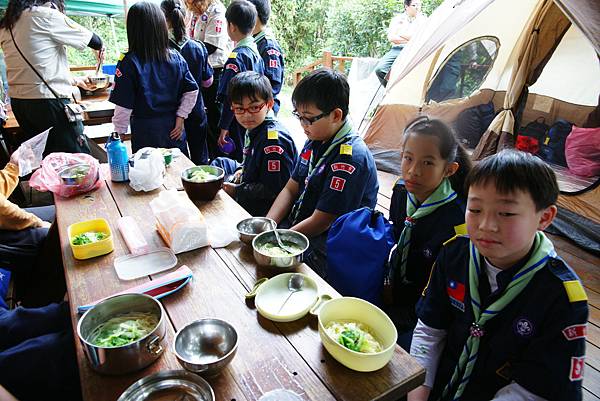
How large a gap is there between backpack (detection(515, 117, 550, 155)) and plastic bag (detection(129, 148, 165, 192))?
3.78 metres

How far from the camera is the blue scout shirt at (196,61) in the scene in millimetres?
3801

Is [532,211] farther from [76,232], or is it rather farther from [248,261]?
[76,232]

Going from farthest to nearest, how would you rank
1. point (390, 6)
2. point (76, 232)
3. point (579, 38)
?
point (390, 6) → point (579, 38) → point (76, 232)

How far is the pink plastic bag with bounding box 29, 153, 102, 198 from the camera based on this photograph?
201 centimetres

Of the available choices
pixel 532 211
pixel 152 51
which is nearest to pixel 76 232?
pixel 532 211

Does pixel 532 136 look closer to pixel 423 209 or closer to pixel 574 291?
pixel 423 209

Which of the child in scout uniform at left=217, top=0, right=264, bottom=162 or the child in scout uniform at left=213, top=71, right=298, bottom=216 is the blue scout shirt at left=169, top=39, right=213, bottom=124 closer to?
the child in scout uniform at left=217, top=0, right=264, bottom=162

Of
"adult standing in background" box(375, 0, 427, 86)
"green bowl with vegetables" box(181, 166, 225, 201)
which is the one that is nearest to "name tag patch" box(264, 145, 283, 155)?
"green bowl with vegetables" box(181, 166, 225, 201)

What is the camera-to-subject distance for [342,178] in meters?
1.98

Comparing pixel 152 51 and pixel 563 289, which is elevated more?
pixel 152 51

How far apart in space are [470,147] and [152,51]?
3.92 metres

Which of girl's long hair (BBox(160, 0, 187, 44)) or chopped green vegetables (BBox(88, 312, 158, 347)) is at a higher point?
girl's long hair (BBox(160, 0, 187, 44))

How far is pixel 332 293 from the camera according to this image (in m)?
1.32

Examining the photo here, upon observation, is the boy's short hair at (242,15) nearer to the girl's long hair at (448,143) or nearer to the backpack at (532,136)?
the girl's long hair at (448,143)
